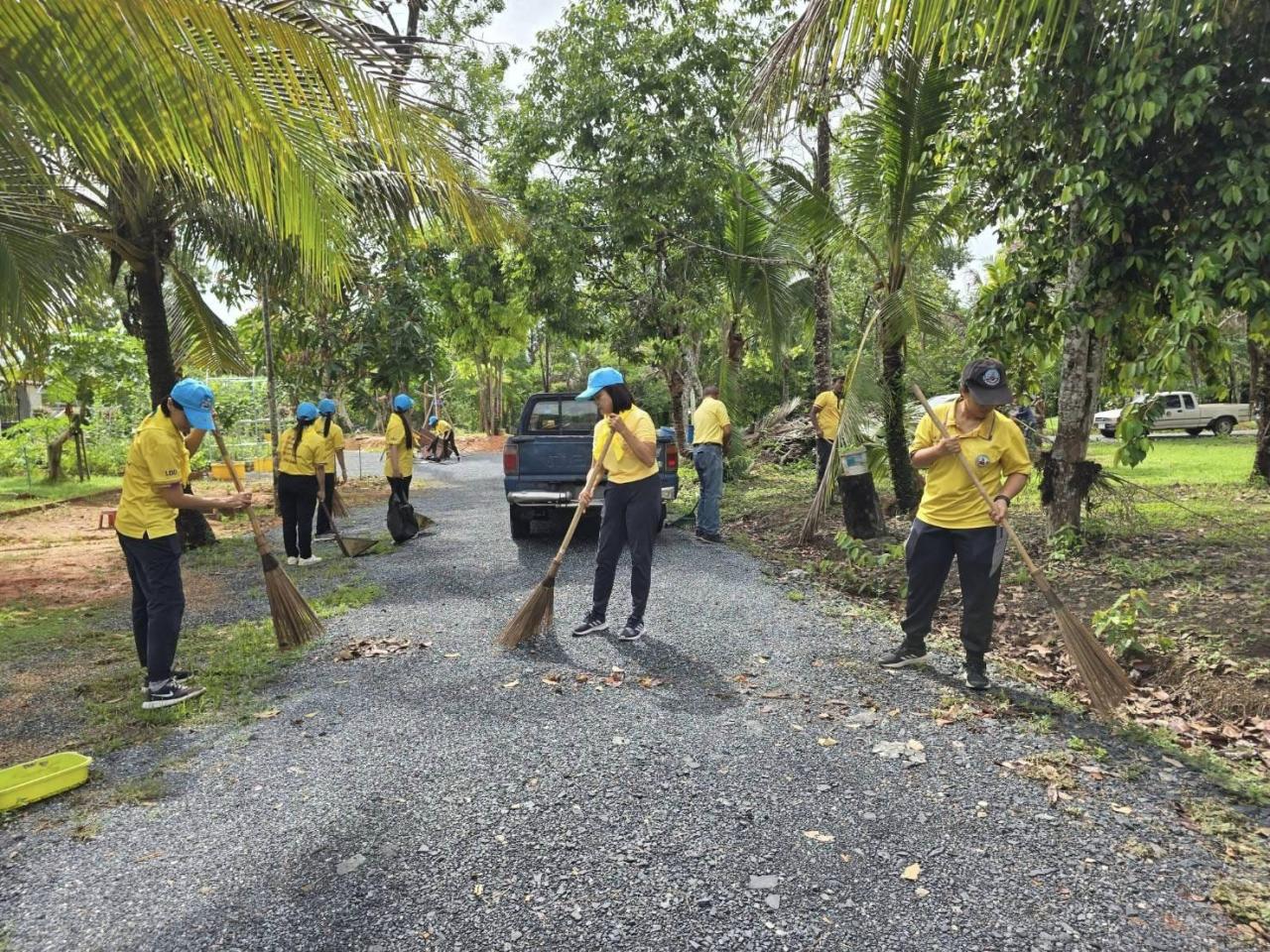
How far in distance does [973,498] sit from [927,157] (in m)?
4.71

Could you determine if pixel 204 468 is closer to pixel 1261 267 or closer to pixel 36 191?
pixel 36 191

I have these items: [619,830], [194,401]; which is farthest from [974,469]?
[194,401]

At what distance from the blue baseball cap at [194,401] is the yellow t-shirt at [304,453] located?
383cm

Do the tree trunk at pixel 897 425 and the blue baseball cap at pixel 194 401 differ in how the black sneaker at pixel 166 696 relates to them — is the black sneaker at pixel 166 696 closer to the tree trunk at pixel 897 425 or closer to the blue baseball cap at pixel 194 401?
the blue baseball cap at pixel 194 401

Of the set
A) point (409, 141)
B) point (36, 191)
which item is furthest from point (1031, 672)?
point (36, 191)

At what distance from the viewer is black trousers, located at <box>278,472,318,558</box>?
8.35 m

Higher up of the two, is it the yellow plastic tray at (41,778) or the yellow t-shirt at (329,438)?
the yellow t-shirt at (329,438)

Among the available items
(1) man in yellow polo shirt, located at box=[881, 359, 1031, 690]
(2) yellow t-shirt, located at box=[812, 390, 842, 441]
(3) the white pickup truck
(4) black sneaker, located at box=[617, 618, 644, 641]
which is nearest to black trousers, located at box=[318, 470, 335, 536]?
(4) black sneaker, located at box=[617, 618, 644, 641]

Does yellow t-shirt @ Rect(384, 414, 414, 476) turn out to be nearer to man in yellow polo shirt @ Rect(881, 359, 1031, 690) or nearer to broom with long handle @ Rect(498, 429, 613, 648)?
broom with long handle @ Rect(498, 429, 613, 648)

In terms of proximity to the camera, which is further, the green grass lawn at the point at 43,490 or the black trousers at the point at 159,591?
the green grass lawn at the point at 43,490

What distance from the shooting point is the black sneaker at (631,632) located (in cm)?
554

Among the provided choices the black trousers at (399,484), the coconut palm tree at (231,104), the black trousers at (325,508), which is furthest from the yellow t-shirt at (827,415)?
the black trousers at (325,508)

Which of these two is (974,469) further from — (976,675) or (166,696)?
(166,696)

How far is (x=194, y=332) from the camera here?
1064 cm
